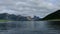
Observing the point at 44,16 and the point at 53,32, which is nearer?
Result: the point at 53,32

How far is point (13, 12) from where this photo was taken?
3.94 metres

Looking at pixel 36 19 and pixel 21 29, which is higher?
pixel 36 19

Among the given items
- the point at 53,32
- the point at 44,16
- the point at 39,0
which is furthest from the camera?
the point at 39,0

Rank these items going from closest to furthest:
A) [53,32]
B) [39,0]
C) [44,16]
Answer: [53,32] < [44,16] < [39,0]

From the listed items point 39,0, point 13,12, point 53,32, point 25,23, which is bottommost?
point 53,32

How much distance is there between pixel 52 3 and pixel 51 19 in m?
0.54

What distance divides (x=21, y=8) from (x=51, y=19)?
931mm

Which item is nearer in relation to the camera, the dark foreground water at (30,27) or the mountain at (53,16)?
the dark foreground water at (30,27)

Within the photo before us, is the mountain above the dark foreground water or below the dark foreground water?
above

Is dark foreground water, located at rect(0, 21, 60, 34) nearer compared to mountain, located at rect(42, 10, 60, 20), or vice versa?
dark foreground water, located at rect(0, 21, 60, 34)

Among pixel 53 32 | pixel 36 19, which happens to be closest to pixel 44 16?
pixel 36 19

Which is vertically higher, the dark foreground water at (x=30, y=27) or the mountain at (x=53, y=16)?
the mountain at (x=53, y=16)

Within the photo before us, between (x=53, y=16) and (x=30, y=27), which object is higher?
(x=53, y=16)

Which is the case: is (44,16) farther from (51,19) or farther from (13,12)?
(13,12)
